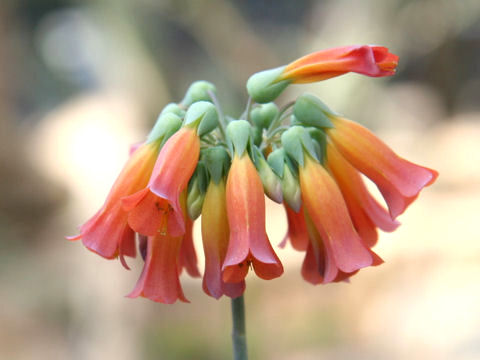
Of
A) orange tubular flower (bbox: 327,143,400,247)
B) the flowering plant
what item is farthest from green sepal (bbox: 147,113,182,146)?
orange tubular flower (bbox: 327,143,400,247)

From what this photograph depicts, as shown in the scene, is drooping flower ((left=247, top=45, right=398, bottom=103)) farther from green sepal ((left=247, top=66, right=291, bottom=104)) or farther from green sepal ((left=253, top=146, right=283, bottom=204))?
green sepal ((left=253, top=146, right=283, bottom=204))

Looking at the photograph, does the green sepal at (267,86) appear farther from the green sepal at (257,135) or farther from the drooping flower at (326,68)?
the green sepal at (257,135)

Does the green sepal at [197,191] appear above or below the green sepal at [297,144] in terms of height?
below

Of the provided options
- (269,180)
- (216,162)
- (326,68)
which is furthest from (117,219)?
(326,68)

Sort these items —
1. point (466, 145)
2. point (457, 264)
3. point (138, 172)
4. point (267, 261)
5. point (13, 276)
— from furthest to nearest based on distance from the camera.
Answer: point (466, 145), point (13, 276), point (457, 264), point (138, 172), point (267, 261)

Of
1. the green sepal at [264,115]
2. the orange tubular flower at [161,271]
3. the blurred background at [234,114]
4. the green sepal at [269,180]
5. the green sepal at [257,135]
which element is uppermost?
the green sepal at [264,115]

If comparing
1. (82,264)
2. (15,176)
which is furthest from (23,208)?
(82,264)

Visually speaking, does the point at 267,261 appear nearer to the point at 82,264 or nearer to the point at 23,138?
the point at 82,264

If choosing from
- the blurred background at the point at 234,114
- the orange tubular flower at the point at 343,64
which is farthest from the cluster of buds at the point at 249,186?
the blurred background at the point at 234,114
